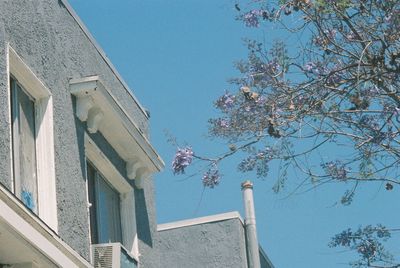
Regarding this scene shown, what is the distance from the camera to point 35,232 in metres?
11.5

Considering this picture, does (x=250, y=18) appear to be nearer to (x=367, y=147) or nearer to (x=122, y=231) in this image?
(x=367, y=147)

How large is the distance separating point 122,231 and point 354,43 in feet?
15.7

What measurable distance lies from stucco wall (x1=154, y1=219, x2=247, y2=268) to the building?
298 centimetres

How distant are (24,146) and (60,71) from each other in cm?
147

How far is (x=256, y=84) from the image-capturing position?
13.0 meters

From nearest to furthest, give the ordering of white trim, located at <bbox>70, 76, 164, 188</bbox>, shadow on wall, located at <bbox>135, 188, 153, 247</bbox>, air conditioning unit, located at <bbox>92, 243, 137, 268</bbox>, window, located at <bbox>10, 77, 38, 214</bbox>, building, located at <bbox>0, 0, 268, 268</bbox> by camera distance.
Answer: building, located at <bbox>0, 0, 268, 268</bbox> → window, located at <bbox>10, 77, 38, 214</bbox> → air conditioning unit, located at <bbox>92, 243, 137, 268</bbox> → white trim, located at <bbox>70, 76, 164, 188</bbox> → shadow on wall, located at <bbox>135, 188, 153, 247</bbox>

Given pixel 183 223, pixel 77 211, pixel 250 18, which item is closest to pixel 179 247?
pixel 183 223

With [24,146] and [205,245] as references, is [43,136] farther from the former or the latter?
[205,245]

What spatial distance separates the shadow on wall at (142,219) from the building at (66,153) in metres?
0.01

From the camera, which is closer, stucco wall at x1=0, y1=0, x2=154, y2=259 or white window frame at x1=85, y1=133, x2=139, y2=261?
stucco wall at x1=0, y1=0, x2=154, y2=259

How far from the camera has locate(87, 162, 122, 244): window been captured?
15.0m

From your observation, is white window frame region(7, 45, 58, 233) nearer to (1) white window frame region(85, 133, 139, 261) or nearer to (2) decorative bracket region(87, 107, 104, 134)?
(2) decorative bracket region(87, 107, 104, 134)

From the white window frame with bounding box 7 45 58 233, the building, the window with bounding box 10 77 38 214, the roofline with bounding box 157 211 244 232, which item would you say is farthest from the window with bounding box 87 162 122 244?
the roofline with bounding box 157 211 244 232

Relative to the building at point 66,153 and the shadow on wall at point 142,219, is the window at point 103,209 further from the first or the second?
the shadow on wall at point 142,219
